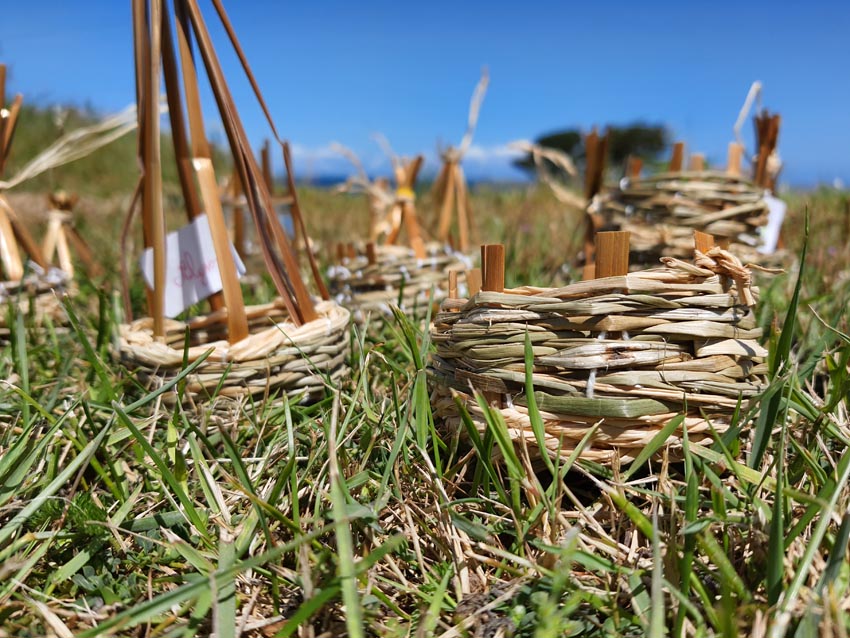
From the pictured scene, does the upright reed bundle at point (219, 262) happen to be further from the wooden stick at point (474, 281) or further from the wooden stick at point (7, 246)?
the wooden stick at point (7, 246)

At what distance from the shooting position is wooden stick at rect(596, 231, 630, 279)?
30.7 inches

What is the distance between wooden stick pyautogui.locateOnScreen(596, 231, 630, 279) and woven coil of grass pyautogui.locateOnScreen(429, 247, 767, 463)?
0.02 metres

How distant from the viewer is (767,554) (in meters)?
0.64

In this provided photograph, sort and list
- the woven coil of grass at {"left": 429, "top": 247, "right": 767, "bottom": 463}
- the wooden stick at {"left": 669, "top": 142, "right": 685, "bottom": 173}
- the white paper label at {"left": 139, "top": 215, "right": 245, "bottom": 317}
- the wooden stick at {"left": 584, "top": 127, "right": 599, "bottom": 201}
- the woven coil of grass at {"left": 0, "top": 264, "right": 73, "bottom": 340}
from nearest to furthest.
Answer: the woven coil of grass at {"left": 429, "top": 247, "right": 767, "bottom": 463} < the white paper label at {"left": 139, "top": 215, "right": 245, "bottom": 317} < the woven coil of grass at {"left": 0, "top": 264, "right": 73, "bottom": 340} < the wooden stick at {"left": 584, "top": 127, "right": 599, "bottom": 201} < the wooden stick at {"left": 669, "top": 142, "right": 685, "bottom": 173}


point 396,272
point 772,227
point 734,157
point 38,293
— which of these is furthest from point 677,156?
point 38,293

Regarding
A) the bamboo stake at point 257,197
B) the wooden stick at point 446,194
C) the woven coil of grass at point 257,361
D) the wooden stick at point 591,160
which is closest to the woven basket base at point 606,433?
the woven coil of grass at point 257,361

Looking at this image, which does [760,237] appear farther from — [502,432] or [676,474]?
[502,432]

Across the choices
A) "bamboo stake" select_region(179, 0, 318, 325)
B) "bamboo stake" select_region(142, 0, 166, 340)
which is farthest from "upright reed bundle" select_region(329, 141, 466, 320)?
"bamboo stake" select_region(142, 0, 166, 340)

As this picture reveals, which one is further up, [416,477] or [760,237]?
[760,237]

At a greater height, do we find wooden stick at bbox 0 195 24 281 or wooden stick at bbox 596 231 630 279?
wooden stick at bbox 596 231 630 279

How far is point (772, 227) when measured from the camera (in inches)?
75.5

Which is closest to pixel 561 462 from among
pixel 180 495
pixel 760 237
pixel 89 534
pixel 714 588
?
pixel 714 588

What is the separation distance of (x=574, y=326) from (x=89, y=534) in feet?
2.16

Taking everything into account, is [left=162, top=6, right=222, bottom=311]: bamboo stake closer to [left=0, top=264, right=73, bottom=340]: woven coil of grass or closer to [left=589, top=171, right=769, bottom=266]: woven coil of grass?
[left=0, top=264, right=73, bottom=340]: woven coil of grass
